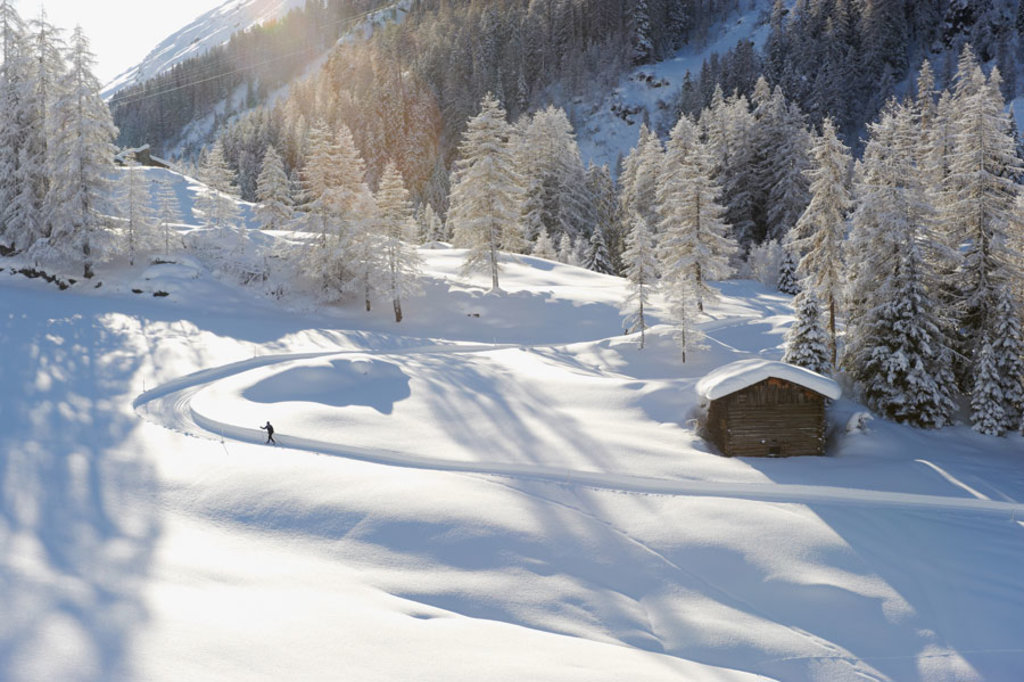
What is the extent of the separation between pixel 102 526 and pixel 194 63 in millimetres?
215013

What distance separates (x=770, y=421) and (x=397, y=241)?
84.7 ft

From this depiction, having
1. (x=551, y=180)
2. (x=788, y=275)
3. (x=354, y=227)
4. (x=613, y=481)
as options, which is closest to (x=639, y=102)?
(x=551, y=180)

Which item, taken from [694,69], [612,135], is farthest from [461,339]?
[694,69]

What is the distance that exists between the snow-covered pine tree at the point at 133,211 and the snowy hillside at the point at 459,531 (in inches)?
487

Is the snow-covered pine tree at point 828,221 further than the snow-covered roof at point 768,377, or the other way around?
the snow-covered pine tree at point 828,221

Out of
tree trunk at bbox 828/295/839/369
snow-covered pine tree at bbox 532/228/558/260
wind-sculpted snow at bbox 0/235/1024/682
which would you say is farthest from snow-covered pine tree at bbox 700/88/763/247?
wind-sculpted snow at bbox 0/235/1024/682

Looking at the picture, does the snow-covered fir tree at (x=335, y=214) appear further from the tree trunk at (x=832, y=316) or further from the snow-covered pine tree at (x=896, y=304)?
the snow-covered pine tree at (x=896, y=304)

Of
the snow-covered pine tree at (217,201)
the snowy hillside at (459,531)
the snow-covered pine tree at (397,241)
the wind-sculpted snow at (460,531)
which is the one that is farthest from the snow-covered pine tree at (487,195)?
the snow-covered pine tree at (217,201)

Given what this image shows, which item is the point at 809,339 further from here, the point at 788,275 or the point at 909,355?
the point at 788,275

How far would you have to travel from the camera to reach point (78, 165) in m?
36.9

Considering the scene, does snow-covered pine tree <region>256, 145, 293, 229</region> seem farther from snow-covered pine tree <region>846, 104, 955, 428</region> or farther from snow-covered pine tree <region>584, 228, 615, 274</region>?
snow-covered pine tree <region>846, 104, 955, 428</region>

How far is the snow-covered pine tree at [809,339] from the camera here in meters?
25.3

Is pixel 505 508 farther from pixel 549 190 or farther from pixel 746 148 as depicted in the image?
pixel 746 148

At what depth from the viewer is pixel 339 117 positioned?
119 metres
